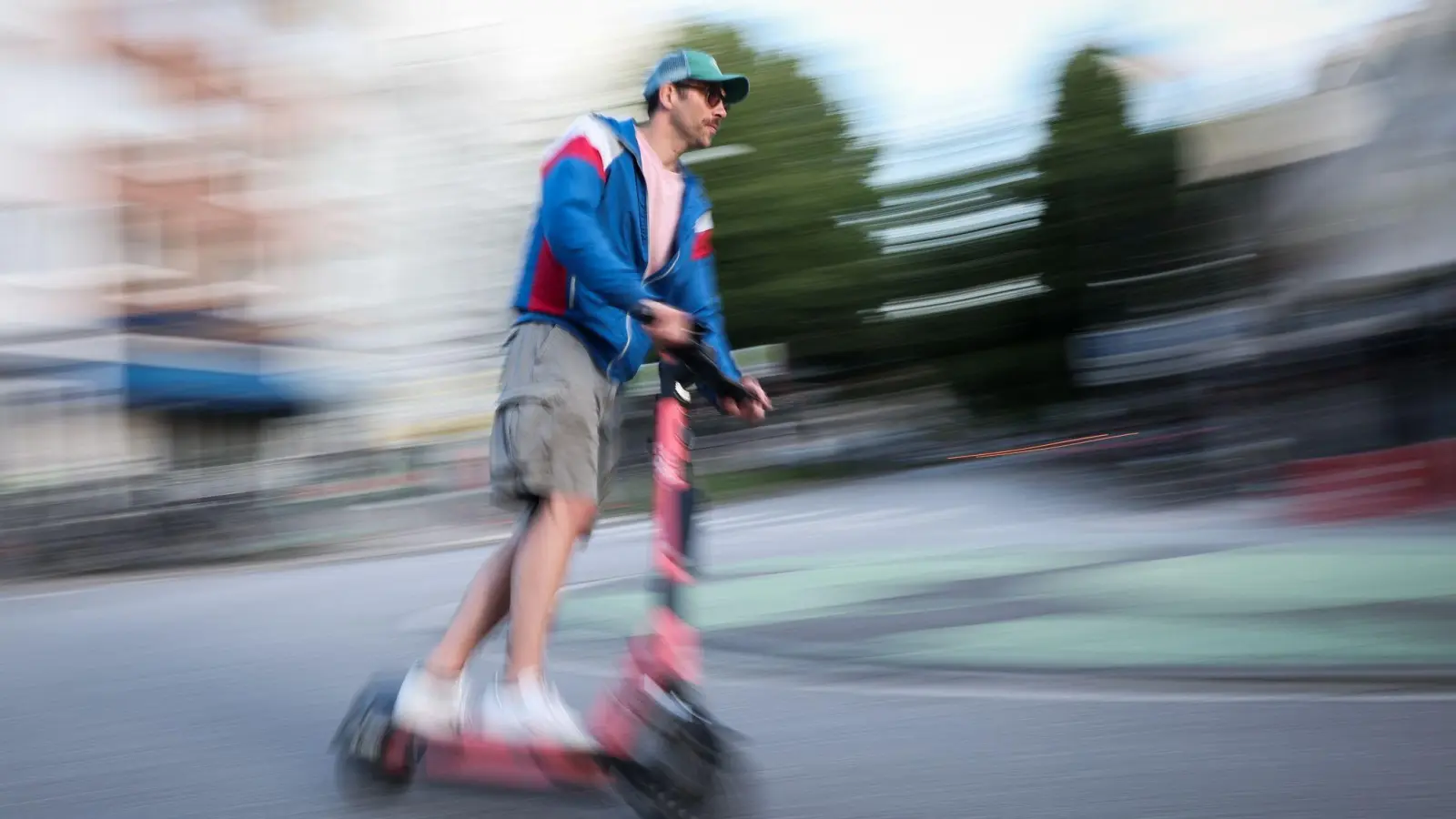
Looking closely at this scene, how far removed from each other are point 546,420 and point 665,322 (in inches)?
14.3

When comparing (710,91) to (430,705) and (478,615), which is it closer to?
→ (478,615)

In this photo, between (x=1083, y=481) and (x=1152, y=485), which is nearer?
(x=1152, y=485)

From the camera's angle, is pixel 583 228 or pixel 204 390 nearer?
pixel 583 228

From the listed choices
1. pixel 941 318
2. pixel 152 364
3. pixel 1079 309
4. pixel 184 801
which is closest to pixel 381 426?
pixel 152 364

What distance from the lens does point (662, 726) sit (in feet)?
11.2

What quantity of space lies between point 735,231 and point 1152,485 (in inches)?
761

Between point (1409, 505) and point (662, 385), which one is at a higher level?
point (662, 385)

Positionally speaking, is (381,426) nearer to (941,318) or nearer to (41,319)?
(41,319)

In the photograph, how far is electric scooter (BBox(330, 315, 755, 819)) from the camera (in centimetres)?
342

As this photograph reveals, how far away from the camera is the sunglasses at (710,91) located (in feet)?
12.1

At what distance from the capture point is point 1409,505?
1231cm

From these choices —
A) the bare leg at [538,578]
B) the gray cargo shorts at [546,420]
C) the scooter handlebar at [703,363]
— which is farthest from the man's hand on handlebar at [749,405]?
the bare leg at [538,578]

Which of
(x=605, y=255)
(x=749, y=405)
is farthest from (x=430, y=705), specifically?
(x=605, y=255)

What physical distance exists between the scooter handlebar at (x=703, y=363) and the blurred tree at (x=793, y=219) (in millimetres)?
31051
